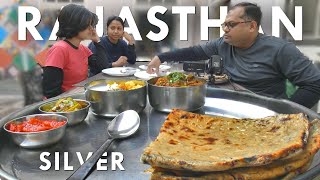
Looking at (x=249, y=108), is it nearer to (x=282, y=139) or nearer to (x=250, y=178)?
(x=282, y=139)

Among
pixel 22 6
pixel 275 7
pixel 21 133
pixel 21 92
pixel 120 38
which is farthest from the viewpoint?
pixel 21 92

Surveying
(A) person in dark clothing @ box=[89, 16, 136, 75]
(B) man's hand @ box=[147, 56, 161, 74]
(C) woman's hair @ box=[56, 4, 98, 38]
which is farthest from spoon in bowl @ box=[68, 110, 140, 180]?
(A) person in dark clothing @ box=[89, 16, 136, 75]

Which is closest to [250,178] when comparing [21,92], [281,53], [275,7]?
[281,53]

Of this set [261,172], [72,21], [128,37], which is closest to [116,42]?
[128,37]

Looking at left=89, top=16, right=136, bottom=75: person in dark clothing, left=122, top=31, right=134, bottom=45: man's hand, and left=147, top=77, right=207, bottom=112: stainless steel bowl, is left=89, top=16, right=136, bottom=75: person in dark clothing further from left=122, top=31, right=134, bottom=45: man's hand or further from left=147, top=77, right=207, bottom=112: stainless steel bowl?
left=147, top=77, right=207, bottom=112: stainless steel bowl

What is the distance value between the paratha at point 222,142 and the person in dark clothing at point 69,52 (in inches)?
80.0

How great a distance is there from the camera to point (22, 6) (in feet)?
14.0

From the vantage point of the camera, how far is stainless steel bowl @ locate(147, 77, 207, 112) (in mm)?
1475

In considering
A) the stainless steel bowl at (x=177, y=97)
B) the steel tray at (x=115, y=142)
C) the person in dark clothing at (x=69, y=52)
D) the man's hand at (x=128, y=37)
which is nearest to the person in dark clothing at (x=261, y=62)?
the person in dark clothing at (x=69, y=52)

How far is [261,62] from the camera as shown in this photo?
2975 mm

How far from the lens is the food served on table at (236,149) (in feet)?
2.71

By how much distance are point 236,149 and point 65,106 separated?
834 mm

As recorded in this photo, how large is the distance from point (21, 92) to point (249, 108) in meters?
4.88

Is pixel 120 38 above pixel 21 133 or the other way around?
above
